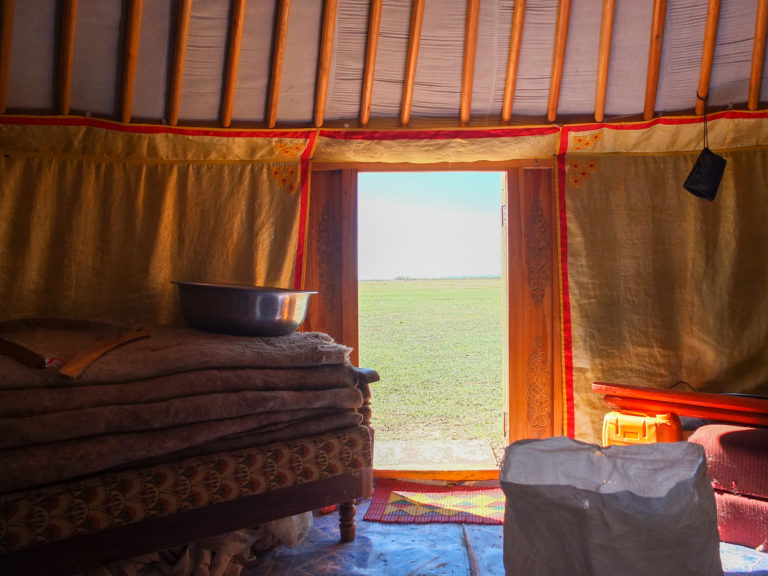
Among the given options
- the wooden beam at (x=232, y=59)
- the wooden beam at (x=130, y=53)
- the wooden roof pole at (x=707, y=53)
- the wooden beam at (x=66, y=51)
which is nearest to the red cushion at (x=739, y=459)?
the wooden roof pole at (x=707, y=53)

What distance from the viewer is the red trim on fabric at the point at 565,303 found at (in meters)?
2.85

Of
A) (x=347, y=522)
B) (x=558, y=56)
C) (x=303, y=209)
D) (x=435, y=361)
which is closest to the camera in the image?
(x=347, y=522)

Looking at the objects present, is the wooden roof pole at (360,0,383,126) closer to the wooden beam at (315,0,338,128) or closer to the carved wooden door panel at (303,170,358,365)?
the wooden beam at (315,0,338,128)

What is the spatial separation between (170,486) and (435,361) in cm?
714

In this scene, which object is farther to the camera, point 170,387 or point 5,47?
point 5,47

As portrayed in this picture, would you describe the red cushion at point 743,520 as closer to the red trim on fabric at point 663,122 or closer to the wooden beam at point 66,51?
the red trim on fabric at point 663,122

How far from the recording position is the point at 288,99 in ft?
9.39

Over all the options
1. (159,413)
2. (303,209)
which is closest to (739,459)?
(159,413)

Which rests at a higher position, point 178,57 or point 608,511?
point 178,57

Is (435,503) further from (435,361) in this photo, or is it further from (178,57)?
(435,361)

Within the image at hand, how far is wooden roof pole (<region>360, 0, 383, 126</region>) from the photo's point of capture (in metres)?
2.63

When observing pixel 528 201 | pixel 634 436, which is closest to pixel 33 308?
pixel 528 201

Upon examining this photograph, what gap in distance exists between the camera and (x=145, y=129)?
272 centimetres

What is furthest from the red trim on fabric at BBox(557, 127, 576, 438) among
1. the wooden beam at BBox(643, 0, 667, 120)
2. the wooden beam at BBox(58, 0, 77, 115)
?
the wooden beam at BBox(58, 0, 77, 115)
